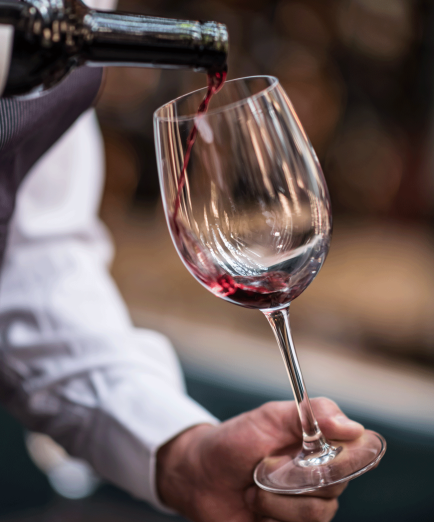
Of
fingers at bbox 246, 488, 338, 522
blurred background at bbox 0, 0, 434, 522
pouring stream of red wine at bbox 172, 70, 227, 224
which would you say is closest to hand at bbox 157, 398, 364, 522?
fingers at bbox 246, 488, 338, 522

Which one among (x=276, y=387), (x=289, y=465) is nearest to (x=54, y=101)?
(x=289, y=465)

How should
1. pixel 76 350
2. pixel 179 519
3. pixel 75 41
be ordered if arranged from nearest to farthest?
1. pixel 75 41
2. pixel 76 350
3. pixel 179 519

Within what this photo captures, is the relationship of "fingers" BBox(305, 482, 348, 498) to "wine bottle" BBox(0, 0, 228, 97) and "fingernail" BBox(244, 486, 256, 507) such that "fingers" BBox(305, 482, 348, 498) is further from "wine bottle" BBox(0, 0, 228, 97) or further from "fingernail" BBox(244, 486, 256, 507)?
"wine bottle" BBox(0, 0, 228, 97)

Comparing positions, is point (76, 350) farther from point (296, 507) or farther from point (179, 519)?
point (179, 519)

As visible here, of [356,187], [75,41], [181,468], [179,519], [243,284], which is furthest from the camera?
[356,187]

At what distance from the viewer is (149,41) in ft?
0.78

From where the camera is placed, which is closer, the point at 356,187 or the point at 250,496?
the point at 250,496

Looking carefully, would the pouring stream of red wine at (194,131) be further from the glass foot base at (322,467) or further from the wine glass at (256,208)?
the glass foot base at (322,467)

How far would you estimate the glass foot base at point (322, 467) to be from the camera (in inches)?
12.8

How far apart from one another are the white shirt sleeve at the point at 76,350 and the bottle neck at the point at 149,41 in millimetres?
333

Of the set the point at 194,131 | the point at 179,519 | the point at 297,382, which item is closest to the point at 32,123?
the point at 194,131

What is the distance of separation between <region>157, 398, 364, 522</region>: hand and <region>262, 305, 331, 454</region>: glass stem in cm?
2

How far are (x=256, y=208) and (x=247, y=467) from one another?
19 centimetres

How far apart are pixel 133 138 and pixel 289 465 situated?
174 cm
